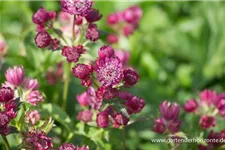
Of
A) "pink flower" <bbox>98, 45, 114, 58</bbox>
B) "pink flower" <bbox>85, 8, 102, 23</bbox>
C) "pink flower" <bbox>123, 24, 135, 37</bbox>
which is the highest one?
"pink flower" <bbox>123, 24, 135, 37</bbox>

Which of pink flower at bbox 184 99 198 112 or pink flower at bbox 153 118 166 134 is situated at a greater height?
pink flower at bbox 184 99 198 112

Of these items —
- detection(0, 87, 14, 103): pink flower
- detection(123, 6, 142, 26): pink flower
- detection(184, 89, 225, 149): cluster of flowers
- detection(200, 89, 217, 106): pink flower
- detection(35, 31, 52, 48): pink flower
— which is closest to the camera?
detection(0, 87, 14, 103): pink flower

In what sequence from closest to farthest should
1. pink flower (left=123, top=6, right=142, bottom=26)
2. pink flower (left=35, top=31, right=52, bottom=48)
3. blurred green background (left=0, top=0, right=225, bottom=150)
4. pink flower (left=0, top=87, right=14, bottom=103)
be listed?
1. pink flower (left=0, top=87, right=14, bottom=103)
2. pink flower (left=35, top=31, right=52, bottom=48)
3. blurred green background (left=0, top=0, right=225, bottom=150)
4. pink flower (left=123, top=6, right=142, bottom=26)

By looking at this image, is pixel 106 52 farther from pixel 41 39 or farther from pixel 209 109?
pixel 209 109

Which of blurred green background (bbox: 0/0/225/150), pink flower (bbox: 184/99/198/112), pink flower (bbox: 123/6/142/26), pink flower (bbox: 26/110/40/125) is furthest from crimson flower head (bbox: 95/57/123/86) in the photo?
pink flower (bbox: 123/6/142/26)

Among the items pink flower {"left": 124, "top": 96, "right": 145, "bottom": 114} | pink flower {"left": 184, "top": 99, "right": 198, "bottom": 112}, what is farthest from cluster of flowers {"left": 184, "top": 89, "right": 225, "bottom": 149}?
pink flower {"left": 124, "top": 96, "right": 145, "bottom": 114}

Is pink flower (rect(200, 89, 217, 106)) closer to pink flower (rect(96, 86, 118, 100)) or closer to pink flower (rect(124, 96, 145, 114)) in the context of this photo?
pink flower (rect(124, 96, 145, 114))

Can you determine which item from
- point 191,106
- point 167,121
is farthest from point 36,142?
point 191,106

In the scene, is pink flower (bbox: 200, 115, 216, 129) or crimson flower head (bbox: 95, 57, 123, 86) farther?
pink flower (bbox: 200, 115, 216, 129)

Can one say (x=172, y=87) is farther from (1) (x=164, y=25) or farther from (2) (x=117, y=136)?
(2) (x=117, y=136)
